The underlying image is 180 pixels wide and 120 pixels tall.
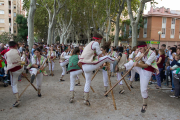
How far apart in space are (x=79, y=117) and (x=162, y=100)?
344 centimetres

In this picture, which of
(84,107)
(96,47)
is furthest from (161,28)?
(84,107)

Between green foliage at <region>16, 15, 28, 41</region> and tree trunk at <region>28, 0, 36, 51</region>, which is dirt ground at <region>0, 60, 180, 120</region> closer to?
tree trunk at <region>28, 0, 36, 51</region>

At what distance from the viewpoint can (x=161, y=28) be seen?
40156mm

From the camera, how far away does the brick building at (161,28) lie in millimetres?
39250

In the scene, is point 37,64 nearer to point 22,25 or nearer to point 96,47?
point 96,47

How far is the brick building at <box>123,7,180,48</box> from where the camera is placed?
39.2m

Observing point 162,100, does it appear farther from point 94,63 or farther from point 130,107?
point 94,63

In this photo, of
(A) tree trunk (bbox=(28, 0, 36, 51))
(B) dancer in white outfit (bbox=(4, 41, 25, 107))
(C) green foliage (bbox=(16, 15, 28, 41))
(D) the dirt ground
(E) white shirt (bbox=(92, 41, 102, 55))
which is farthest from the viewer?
(C) green foliage (bbox=(16, 15, 28, 41))

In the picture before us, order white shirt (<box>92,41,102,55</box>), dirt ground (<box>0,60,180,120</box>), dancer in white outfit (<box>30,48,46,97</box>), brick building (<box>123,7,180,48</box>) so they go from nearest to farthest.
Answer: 1. dirt ground (<box>0,60,180,120</box>)
2. white shirt (<box>92,41,102,55</box>)
3. dancer in white outfit (<box>30,48,46,97</box>)
4. brick building (<box>123,7,180,48</box>)

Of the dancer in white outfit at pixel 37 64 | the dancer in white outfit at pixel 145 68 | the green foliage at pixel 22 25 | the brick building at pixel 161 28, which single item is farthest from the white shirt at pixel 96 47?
the green foliage at pixel 22 25

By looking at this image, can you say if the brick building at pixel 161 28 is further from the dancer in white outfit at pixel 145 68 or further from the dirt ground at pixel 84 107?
the dancer in white outfit at pixel 145 68

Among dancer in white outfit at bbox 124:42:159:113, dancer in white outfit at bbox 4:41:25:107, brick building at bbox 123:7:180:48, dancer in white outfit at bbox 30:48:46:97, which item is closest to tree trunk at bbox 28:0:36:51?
dancer in white outfit at bbox 30:48:46:97

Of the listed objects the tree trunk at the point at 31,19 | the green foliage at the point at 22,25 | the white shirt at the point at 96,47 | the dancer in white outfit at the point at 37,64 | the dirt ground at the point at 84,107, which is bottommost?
the dirt ground at the point at 84,107

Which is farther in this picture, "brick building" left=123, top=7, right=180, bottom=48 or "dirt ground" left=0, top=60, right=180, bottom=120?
"brick building" left=123, top=7, right=180, bottom=48
